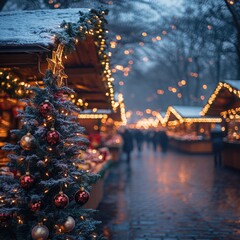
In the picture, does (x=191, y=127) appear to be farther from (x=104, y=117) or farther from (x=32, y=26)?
(x=32, y=26)

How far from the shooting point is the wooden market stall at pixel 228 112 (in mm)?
14473

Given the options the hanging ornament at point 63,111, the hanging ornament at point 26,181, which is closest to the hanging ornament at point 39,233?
the hanging ornament at point 26,181

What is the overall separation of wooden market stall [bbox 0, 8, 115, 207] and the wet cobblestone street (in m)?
3.28

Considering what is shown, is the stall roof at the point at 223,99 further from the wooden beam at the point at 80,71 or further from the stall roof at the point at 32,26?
the stall roof at the point at 32,26

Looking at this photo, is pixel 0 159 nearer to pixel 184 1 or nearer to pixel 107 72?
pixel 107 72

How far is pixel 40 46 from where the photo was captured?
5.34 meters

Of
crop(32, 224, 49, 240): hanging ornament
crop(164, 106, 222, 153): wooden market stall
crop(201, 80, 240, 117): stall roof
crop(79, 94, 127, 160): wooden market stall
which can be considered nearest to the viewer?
crop(32, 224, 49, 240): hanging ornament

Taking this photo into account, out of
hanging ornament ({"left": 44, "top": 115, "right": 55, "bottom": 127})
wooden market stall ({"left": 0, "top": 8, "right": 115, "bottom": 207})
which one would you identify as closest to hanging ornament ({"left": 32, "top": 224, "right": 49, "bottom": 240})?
hanging ornament ({"left": 44, "top": 115, "right": 55, "bottom": 127})

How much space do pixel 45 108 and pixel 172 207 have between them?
241 inches

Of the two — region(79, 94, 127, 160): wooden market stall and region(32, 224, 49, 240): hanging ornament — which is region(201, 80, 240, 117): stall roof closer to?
region(79, 94, 127, 160): wooden market stall

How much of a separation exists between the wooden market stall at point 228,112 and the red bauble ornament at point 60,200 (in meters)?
9.80

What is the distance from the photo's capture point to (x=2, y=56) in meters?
6.01

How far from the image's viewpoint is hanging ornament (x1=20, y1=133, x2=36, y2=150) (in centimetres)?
486

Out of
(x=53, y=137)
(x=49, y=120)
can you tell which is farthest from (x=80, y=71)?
(x=53, y=137)
